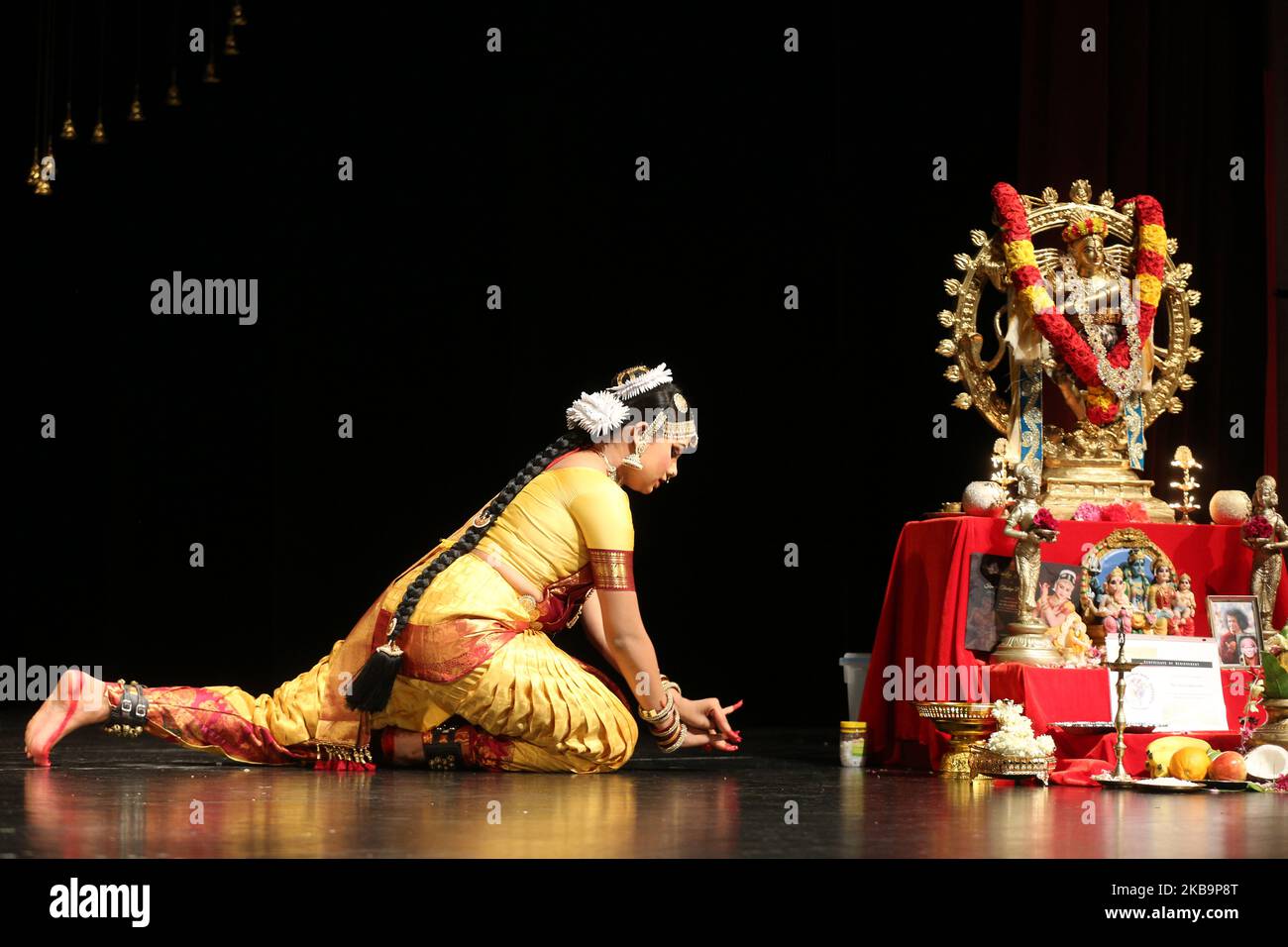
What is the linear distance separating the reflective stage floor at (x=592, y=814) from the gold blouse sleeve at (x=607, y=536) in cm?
51

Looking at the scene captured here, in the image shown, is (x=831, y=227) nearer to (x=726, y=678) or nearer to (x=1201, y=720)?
(x=726, y=678)

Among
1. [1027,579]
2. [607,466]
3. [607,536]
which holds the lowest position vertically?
[1027,579]

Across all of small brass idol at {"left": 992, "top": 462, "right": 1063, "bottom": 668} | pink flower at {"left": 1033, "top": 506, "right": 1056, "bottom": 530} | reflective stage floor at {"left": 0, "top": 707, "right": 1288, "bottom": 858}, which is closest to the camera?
reflective stage floor at {"left": 0, "top": 707, "right": 1288, "bottom": 858}

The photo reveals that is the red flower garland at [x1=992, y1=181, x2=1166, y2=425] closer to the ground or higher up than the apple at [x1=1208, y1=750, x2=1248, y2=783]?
higher up

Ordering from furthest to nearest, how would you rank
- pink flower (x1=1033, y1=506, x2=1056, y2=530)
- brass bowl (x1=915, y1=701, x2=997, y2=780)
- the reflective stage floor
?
pink flower (x1=1033, y1=506, x2=1056, y2=530)
brass bowl (x1=915, y1=701, x2=997, y2=780)
the reflective stage floor

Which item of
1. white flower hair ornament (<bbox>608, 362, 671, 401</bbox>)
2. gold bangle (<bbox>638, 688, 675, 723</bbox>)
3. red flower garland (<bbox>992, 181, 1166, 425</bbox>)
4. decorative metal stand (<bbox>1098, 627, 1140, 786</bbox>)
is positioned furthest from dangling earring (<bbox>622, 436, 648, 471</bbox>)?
red flower garland (<bbox>992, 181, 1166, 425</bbox>)

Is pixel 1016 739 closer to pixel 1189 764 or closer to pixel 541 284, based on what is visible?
pixel 1189 764

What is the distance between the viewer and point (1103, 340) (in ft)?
17.8

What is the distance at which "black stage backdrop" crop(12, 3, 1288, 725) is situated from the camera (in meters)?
6.45

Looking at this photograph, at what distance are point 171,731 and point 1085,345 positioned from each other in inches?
117

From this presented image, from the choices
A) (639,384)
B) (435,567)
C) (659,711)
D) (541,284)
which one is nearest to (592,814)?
(659,711)

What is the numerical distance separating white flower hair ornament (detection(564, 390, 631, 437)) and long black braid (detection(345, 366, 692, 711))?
0.12ft

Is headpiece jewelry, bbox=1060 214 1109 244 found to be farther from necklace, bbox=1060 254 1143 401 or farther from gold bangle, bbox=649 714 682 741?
gold bangle, bbox=649 714 682 741

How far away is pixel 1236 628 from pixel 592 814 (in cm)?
246
